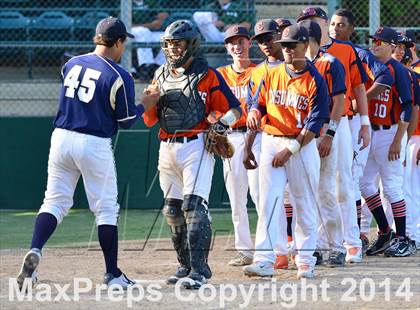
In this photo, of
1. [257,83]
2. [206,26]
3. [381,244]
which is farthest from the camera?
[206,26]

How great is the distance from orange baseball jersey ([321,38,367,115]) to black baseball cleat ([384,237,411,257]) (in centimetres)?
144

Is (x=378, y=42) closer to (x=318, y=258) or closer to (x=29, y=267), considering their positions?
(x=318, y=258)

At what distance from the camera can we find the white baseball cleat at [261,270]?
7.56 meters

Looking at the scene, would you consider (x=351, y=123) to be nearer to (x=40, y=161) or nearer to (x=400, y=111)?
(x=400, y=111)

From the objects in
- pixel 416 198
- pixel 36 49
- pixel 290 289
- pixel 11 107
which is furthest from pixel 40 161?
pixel 290 289

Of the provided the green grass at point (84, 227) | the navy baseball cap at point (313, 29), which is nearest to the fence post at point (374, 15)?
the green grass at point (84, 227)

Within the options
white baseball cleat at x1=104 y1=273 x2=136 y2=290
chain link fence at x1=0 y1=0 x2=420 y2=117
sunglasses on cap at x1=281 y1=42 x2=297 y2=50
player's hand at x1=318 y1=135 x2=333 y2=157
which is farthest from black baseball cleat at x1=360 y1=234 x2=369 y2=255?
chain link fence at x1=0 y1=0 x2=420 y2=117

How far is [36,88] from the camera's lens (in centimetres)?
1333

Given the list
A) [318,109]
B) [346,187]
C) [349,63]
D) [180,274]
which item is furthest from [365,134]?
[180,274]

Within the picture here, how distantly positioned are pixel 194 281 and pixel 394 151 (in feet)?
10.1

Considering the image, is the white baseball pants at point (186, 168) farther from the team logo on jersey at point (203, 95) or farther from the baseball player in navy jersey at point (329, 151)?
the baseball player in navy jersey at point (329, 151)

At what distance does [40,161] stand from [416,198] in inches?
213

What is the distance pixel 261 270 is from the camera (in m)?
7.56

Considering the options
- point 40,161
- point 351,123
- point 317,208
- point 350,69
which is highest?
point 350,69
